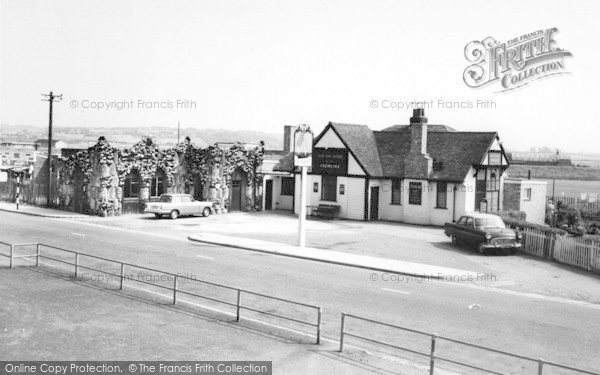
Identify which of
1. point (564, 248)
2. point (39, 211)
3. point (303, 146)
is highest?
point (303, 146)

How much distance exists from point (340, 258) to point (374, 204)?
1675 centimetres

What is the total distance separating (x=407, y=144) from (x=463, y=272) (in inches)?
804

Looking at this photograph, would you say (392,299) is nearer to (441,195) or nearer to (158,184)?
(441,195)

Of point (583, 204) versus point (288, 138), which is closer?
point (583, 204)

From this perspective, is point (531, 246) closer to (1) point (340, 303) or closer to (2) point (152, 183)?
(1) point (340, 303)

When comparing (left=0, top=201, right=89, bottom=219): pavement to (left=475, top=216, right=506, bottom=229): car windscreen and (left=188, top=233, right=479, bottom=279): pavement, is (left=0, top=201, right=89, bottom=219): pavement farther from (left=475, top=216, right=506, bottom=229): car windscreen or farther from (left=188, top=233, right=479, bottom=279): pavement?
(left=475, top=216, right=506, bottom=229): car windscreen

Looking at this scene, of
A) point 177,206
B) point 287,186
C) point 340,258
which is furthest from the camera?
point 287,186

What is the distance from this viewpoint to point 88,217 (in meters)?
38.6

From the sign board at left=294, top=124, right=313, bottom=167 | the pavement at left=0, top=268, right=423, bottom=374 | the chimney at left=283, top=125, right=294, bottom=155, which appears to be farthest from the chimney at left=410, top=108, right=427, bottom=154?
the pavement at left=0, top=268, right=423, bottom=374

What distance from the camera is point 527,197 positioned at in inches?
1713

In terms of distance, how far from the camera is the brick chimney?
A: 38875mm

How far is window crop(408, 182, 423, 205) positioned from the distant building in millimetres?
7681

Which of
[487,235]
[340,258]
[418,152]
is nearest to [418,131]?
[418,152]

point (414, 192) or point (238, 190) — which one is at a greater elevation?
point (414, 192)
